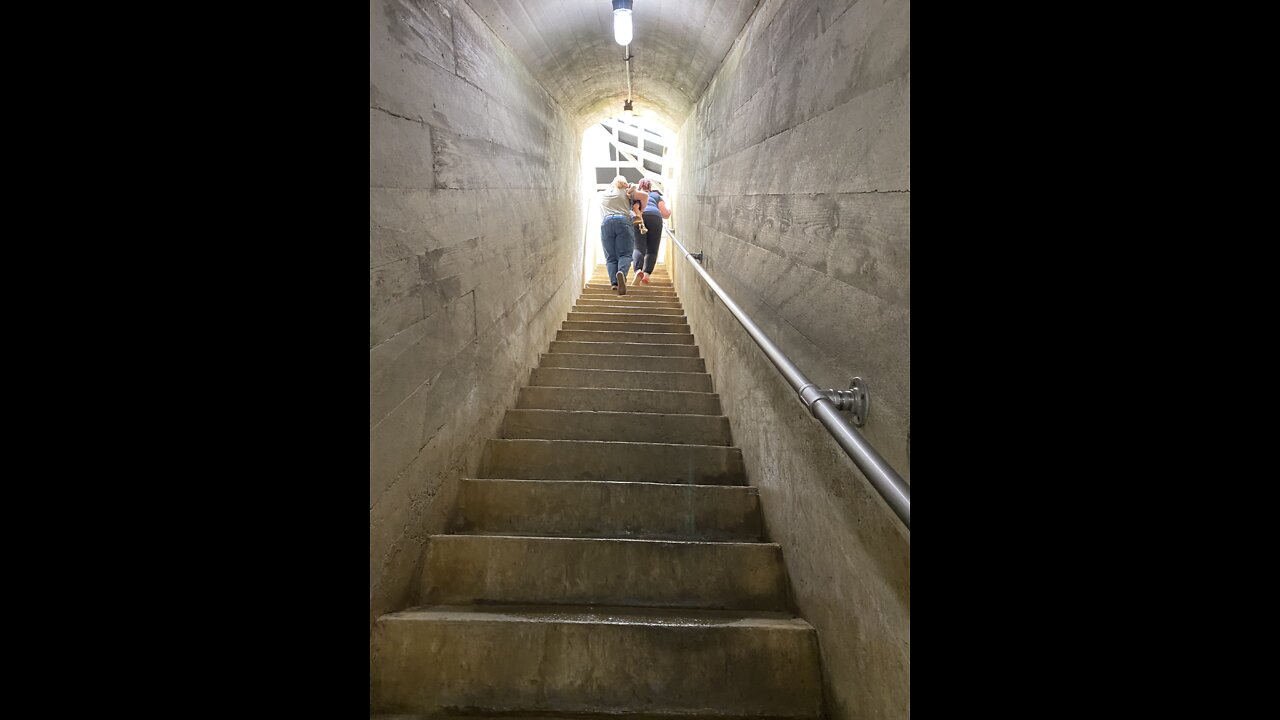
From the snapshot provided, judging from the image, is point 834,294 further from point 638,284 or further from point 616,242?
point 638,284

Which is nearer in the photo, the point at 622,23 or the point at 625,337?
the point at 622,23

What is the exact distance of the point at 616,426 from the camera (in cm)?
346

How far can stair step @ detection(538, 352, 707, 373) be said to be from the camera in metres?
4.59

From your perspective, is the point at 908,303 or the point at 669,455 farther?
the point at 669,455

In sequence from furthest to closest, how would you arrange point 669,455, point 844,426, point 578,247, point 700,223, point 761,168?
point 578,247 → point 700,223 → point 669,455 → point 761,168 → point 844,426

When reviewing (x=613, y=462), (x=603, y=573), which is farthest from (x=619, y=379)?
(x=603, y=573)

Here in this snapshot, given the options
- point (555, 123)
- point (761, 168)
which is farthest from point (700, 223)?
point (761, 168)

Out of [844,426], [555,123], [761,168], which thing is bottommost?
[844,426]

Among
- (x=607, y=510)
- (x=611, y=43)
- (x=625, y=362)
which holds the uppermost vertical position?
(x=611, y=43)

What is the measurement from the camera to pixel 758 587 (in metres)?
2.16

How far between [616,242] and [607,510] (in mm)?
4804
